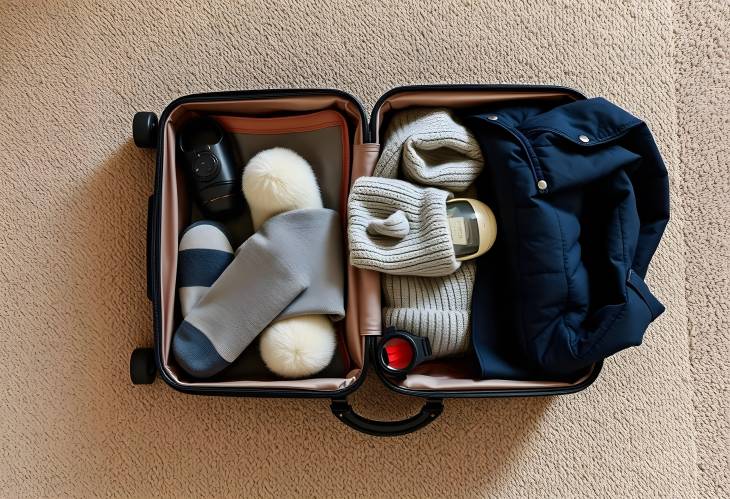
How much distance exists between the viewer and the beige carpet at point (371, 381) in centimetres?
89

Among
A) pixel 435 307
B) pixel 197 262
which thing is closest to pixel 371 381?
pixel 435 307

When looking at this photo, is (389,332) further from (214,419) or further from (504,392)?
(214,419)

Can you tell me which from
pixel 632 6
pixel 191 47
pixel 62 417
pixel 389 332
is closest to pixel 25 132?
pixel 191 47

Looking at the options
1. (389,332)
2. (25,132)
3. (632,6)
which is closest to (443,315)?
(389,332)

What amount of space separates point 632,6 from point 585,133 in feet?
1.17

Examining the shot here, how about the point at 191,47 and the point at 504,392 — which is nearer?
the point at 504,392

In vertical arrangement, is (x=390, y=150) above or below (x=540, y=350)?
above

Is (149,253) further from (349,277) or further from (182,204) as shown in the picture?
(349,277)

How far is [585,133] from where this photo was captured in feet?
2.44

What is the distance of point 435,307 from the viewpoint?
2.56ft

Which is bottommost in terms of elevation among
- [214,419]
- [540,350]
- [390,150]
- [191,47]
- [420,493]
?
[420,493]

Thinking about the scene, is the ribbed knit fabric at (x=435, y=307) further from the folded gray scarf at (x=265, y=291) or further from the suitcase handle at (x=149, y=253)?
the suitcase handle at (x=149, y=253)

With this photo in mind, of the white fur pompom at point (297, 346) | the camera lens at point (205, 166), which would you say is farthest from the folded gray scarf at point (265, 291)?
the camera lens at point (205, 166)

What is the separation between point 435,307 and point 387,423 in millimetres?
195
